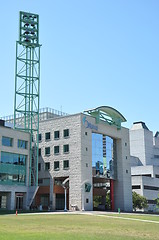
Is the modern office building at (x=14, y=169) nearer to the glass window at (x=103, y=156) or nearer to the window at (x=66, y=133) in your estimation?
the window at (x=66, y=133)

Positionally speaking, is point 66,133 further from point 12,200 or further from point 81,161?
point 12,200

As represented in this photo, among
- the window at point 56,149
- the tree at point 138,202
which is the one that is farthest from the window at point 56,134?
the tree at point 138,202

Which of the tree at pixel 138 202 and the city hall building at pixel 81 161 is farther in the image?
the tree at pixel 138 202

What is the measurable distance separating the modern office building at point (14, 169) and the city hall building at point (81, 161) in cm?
436

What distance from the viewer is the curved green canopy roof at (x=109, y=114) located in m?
70.3

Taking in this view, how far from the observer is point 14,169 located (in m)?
61.6

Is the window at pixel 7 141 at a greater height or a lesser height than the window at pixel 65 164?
greater

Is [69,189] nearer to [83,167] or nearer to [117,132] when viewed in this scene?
[83,167]

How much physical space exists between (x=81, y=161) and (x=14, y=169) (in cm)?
1197

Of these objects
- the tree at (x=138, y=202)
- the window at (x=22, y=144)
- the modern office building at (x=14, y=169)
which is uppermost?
the window at (x=22, y=144)

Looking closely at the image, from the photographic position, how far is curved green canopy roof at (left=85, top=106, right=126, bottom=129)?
7031 centimetres

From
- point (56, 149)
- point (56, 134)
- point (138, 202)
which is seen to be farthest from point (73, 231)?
point (138, 202)

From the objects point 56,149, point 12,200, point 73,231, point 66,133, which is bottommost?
point 73,231

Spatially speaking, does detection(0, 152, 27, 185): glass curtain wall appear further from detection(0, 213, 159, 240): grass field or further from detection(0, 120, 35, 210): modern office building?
detection(0, 213, 159, 240): grass field
